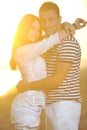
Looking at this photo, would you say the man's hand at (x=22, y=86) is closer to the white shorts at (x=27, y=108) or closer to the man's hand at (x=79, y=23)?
the white shorts at (x=27, y=108)

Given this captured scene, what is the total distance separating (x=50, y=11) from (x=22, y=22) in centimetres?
21

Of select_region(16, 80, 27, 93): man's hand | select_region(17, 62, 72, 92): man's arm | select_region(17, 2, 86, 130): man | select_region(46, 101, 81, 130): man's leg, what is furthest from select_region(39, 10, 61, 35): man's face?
select_region(46, 101, 81, 130): man's leg

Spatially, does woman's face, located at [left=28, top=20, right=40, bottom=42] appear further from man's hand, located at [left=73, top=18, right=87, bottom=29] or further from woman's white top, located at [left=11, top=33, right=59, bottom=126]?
man's hand, located at [left=73, top=18, right=87, bottom=29]

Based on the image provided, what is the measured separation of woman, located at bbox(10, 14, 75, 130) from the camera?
296 centimetres

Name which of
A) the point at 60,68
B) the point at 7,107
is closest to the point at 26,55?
the point at 60,68

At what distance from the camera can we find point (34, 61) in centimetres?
299

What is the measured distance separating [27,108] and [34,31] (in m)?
0.53

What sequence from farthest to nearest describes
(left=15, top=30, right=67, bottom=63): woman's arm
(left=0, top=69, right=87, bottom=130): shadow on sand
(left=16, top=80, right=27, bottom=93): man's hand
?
(left=0, top=69, right=87, bottom=130): shadow on sand
(left=16, top=80, right=27, bottom=93): man's hand
(left=15, top=30, right=67, bottom=63): woman's arm

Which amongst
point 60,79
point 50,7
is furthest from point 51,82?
point 50,7

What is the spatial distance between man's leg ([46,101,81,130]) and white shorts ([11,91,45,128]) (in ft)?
0.32

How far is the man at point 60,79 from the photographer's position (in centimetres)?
290

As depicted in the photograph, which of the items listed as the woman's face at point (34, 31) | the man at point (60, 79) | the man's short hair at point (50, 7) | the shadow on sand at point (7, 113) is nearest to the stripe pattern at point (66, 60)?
the man at point (60, 79)

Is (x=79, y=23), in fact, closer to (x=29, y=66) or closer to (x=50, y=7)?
(x=50, y=7)

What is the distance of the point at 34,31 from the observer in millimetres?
3025
